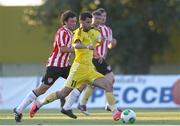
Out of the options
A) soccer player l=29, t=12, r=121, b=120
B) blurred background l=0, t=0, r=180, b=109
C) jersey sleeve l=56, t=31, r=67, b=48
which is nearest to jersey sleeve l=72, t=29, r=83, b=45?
soccer player l=29, t=12, r=121, b=120

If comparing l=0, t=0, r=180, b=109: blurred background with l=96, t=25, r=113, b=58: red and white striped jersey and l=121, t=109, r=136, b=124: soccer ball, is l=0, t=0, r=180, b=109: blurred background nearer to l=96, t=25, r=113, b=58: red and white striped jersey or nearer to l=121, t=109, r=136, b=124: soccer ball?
l=96, t=25, r=113, b=58: red and white striped jersey

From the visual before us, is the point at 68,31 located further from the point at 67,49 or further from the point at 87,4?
the point at 87,4

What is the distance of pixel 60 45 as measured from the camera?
1461 centimetres

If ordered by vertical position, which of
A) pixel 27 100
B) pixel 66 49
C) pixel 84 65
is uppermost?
pixel 66 49

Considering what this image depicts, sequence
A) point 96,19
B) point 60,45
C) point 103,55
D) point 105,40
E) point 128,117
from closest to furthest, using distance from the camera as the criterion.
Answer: point 128,117 < point 60,45 < point 96,19 < point 105,40 < point 103,55

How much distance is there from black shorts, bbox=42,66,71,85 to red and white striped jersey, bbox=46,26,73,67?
0.27ft

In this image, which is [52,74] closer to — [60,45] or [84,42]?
[60,45]

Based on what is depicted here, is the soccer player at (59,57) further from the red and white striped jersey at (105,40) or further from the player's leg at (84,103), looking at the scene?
the player's leg at (84,103)

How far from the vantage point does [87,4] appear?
40344mm

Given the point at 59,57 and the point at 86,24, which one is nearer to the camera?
the point at 86,24

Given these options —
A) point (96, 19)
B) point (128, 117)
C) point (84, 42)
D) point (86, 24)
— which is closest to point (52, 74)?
point (84, 42)

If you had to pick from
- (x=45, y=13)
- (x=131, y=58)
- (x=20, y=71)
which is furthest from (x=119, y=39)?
(x=20, y=71)

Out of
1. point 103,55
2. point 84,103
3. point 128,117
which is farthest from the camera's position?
point 84,103

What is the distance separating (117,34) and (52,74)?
24.9 metres
